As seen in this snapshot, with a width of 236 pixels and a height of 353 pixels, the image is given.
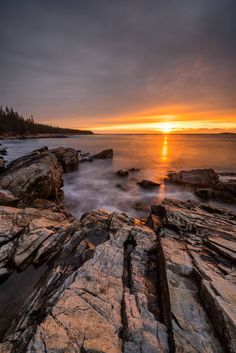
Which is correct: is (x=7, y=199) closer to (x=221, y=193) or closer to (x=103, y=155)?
(x=221, y=193)

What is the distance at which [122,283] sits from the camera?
3727 millimetres

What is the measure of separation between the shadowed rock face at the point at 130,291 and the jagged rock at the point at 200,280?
0.01m

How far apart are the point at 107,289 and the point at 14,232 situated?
3.82 m

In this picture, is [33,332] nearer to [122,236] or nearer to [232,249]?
[122,236]

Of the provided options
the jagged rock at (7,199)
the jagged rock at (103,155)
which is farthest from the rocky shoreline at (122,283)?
the jagged rock at (103,155)

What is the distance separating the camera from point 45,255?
541 centimetres

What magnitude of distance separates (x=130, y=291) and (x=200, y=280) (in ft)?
4.73

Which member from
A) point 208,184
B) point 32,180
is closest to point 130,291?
point 32,180

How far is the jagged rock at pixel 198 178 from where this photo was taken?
50.9 feet

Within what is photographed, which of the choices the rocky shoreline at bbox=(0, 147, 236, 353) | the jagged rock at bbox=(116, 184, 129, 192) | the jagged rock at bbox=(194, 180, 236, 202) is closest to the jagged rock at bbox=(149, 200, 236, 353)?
the rocky shoreline at bbox=(0, 147, 236, 353)

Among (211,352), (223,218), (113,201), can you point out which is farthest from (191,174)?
(211,352)

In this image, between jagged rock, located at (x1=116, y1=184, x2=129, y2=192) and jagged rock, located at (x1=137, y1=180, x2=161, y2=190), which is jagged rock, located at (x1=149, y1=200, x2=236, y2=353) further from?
jagged rock, located at (x1=137, y1=180, x2=161, y2=190)

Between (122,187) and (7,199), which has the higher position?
(7,199)

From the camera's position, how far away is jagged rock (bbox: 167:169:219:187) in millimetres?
15500
